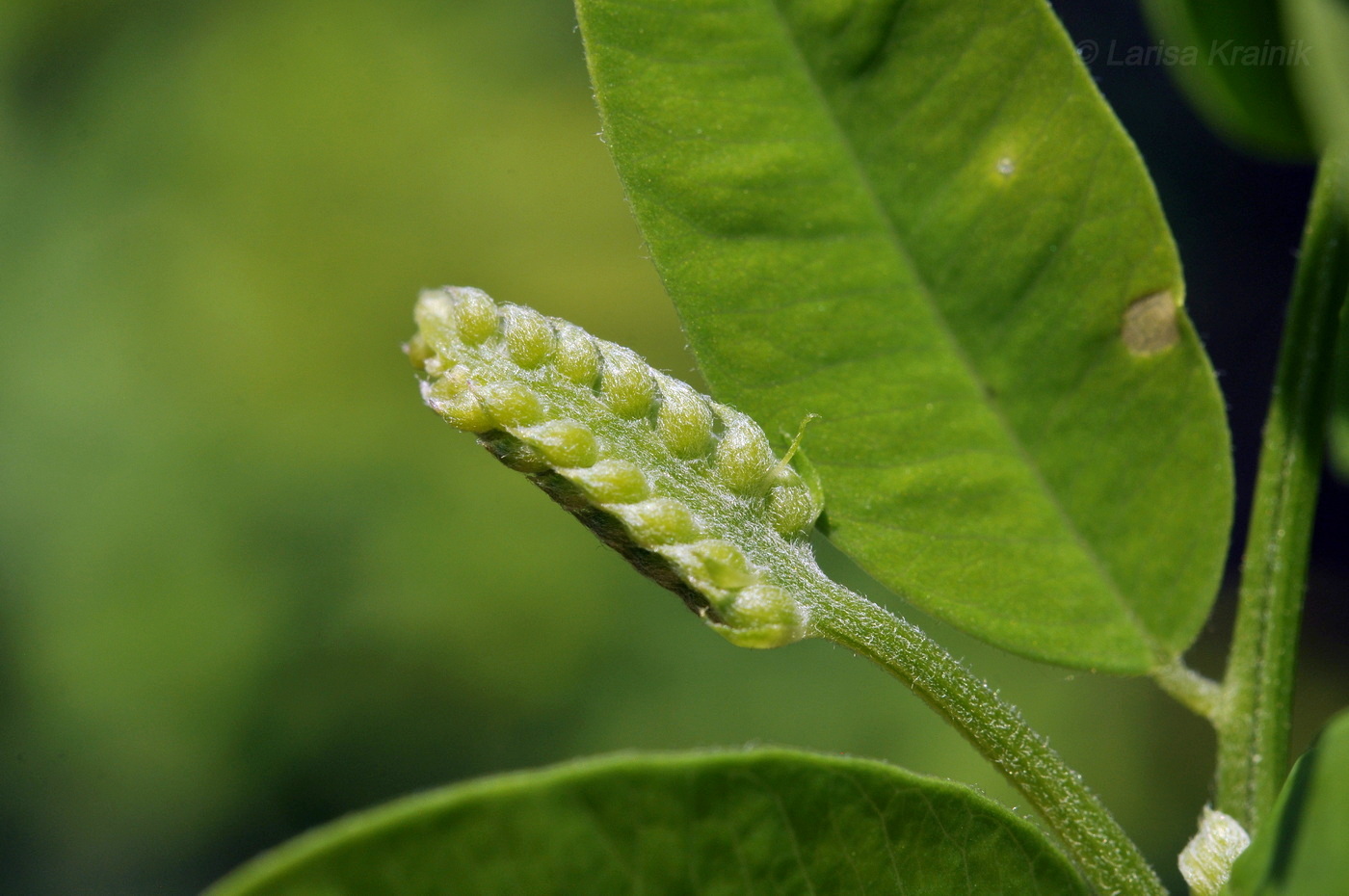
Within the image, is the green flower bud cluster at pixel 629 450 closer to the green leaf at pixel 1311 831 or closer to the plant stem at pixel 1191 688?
the green leaf at pixel 1311 831

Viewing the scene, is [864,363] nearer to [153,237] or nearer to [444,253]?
[444,253]

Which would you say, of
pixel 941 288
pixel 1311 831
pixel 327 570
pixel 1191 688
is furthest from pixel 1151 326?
pixel 327 570

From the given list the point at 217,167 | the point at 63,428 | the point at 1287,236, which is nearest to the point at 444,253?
the point at 217,167

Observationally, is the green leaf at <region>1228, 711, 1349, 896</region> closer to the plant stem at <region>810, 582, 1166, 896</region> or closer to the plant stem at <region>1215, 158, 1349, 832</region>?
the plant stem at <region>810, 582, 1166, 896</region>

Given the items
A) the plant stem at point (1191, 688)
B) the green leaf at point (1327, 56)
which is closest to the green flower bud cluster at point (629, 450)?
the plant stem at point (1191, 688)

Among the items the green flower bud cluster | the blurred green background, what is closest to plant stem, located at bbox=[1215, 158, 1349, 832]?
the green flower bud cluster
